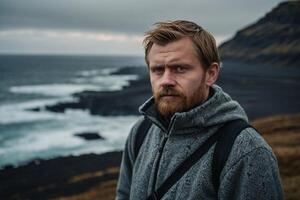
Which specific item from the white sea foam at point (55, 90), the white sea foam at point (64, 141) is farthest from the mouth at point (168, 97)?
the white sea foam at point (55, 90)

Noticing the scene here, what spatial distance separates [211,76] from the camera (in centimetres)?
323

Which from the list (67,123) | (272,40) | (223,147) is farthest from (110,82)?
(223,147)

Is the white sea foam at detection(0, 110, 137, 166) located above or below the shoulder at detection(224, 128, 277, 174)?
below

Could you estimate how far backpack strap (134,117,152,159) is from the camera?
11.9 ft

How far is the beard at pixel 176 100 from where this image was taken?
315cm

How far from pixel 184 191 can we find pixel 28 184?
2542cm

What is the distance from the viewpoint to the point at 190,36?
3092 millimetres

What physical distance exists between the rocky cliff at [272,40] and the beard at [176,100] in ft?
463

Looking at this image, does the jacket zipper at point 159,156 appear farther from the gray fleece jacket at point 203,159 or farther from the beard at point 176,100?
the beard at point 176,100

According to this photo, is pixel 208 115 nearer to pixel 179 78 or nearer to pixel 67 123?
pixel 179 78

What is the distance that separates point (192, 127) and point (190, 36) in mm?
701

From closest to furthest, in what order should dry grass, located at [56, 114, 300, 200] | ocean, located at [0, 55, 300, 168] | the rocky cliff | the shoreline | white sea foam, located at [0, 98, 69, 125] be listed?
dry grass, located at [56, 114, 300, 200]
the shoreline
ocean, located at [0, 55, 300, 168]
white sea foam, located at [0, 98, 69, 125]
the rocky cliff

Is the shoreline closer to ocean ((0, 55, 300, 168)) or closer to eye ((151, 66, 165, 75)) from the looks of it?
ocean ((0, 55, 300, 168))

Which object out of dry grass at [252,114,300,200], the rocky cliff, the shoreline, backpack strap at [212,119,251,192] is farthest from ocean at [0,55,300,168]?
the rocky cliff
